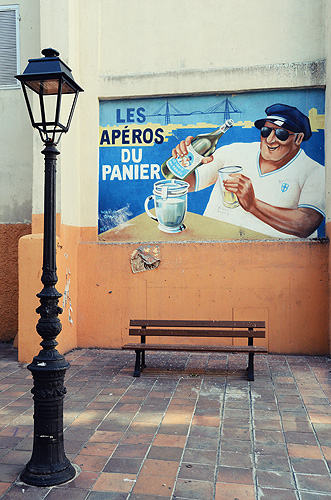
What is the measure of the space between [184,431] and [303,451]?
3.51 ft

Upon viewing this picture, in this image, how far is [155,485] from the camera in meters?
3.46

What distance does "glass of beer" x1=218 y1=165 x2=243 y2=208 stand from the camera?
788cm

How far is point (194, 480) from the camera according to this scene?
352 centimetres

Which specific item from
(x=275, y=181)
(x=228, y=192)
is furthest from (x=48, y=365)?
(x=275, y=181)

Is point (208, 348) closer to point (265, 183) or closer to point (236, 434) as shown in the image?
point (236, 434)

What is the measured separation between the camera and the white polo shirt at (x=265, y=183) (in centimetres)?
767

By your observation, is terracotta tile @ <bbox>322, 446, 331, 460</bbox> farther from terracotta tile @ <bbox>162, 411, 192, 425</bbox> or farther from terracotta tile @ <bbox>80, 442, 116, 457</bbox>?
terracotta tile @ <bbox>80, 442, 116, 457</bbox>

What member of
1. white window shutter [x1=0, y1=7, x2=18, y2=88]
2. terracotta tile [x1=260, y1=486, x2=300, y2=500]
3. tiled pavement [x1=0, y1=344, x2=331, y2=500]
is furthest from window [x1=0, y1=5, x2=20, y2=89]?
terracotta tile [x1=260, y1=486, x2=300, y2=500]

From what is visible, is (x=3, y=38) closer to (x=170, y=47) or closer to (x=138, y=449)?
(x=170, y=47)

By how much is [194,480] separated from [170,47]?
6.80m

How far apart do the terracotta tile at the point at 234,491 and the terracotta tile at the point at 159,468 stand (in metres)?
0.39

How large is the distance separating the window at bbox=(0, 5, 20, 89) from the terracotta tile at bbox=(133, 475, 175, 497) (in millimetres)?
7257

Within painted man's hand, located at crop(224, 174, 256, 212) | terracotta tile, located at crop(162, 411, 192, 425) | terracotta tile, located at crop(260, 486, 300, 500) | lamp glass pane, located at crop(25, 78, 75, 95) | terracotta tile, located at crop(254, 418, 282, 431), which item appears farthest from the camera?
painted man's hand, located at crop(224, 174, 256, 212)

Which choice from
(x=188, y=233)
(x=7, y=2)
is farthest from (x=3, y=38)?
(x=188, y=233)
